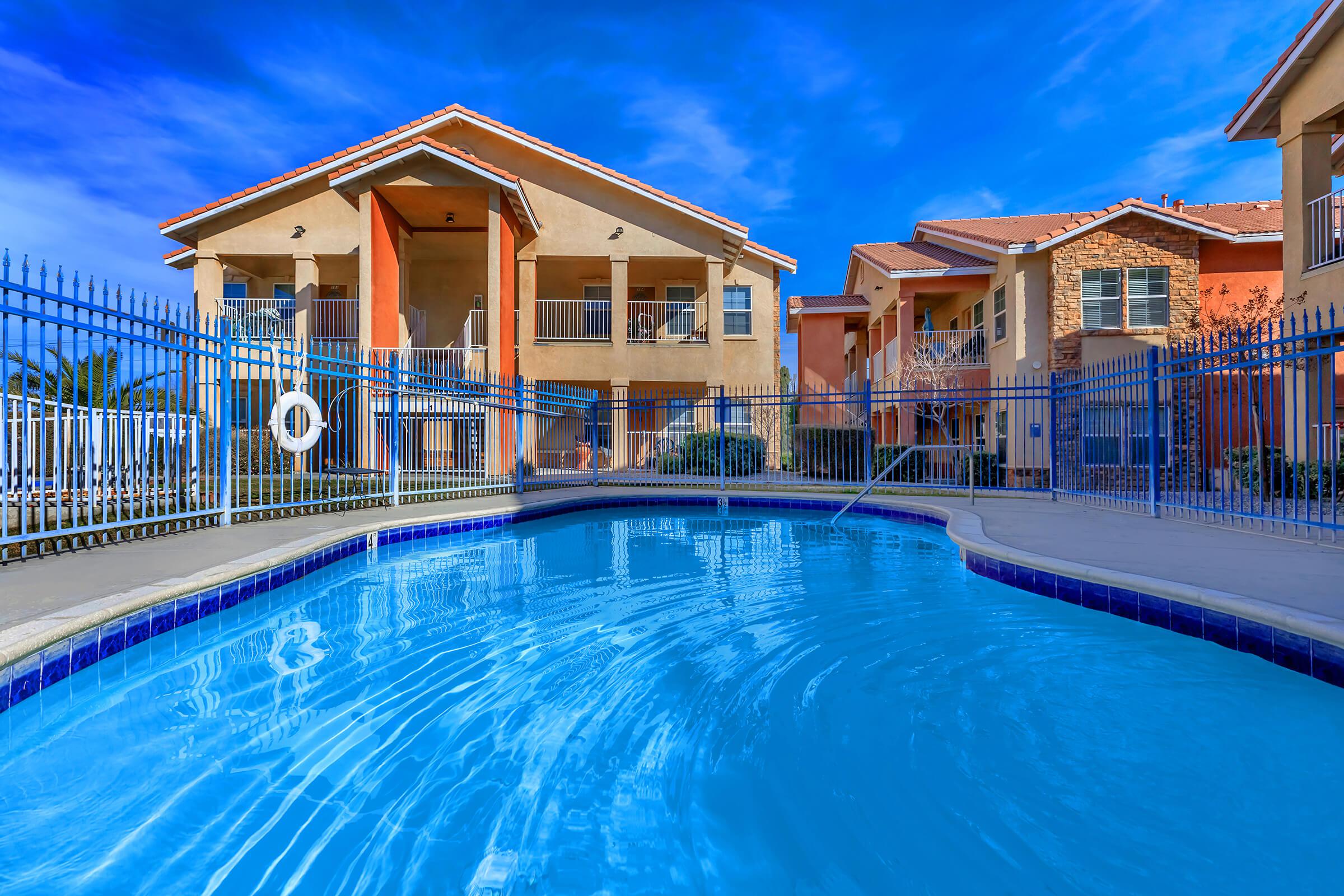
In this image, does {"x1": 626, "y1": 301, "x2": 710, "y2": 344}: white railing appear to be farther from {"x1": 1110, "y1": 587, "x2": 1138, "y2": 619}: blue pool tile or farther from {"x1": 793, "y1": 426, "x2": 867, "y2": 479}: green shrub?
{"x1": 1110, "y1": 587, "x2": 1138, "y2": 619}: blue pool tile

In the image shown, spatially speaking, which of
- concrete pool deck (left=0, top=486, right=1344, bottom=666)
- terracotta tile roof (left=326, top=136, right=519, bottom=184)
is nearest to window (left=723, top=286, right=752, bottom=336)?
terracotta tile roof (left=326, top=136, right=519, bottom=184)

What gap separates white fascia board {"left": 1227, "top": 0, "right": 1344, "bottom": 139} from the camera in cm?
915

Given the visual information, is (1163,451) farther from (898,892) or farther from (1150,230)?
(898,892)

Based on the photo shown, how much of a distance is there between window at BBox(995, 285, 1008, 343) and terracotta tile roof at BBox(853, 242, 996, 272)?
792 mm

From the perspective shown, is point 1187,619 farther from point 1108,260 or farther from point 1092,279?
point 1108,260

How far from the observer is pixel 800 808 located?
2.22 metres

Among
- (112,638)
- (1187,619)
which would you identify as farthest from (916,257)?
(112,638)

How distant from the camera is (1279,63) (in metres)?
10.1

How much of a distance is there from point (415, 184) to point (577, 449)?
7109 millimetres

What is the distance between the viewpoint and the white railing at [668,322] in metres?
17.6

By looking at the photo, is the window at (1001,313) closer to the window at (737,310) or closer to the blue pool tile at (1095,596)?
the window at (737,310)

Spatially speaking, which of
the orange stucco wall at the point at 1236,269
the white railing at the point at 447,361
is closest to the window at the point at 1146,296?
the orange stucco wall at the point at 1236,269

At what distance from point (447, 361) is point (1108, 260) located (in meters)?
15.7

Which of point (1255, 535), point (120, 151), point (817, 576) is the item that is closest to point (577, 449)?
point (817, 576)
